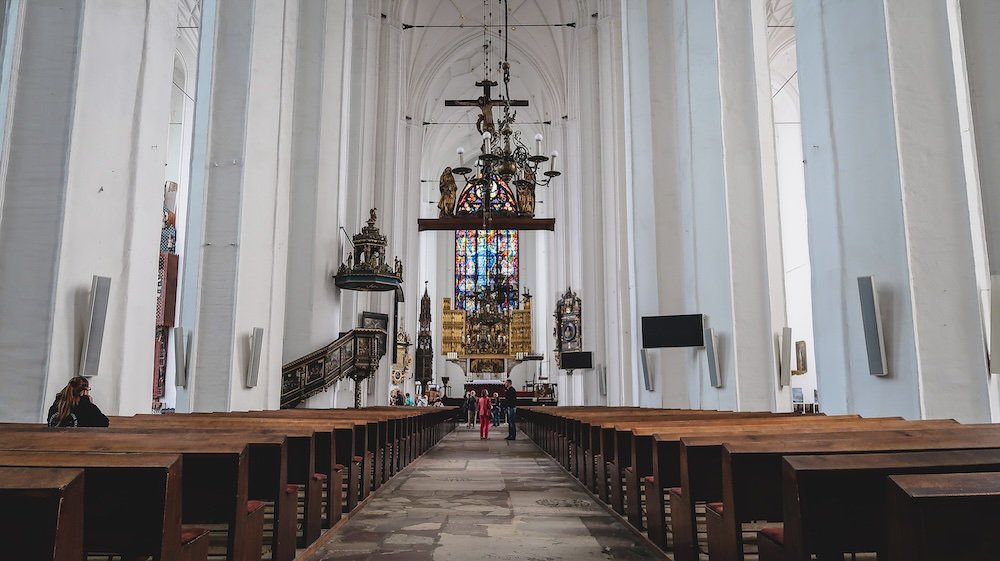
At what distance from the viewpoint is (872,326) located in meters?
5.74

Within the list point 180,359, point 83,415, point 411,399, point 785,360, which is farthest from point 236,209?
point 411,399

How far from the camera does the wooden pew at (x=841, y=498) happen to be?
193 cm

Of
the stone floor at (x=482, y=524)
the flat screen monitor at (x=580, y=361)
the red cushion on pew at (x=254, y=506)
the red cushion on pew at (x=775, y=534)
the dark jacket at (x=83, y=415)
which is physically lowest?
the stone floor at (x=482, y=524)

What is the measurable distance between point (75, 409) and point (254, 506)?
2.16 meters

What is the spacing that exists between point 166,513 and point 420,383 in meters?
25.7

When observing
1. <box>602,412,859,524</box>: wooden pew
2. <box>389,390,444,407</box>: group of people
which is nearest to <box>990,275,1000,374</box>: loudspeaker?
<box>602,412,859,524</box>: wooden pew

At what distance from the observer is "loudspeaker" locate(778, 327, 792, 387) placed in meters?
8.72

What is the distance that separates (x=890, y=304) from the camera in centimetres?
575

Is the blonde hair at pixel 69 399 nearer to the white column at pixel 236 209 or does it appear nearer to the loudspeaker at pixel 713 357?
the white column at pixel 236 209

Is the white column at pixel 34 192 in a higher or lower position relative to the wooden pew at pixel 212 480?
higher

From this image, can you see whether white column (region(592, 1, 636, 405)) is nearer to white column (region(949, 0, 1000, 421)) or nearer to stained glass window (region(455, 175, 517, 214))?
stained glass window (region(455, 175, 517, 214))

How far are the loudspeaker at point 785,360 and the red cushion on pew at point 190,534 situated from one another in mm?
7663

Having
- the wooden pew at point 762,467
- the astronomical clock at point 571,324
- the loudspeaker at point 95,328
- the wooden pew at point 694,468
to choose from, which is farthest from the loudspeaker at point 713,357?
the astronomical clock at point 571,324

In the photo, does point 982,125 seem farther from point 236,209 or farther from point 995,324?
point 236,209
